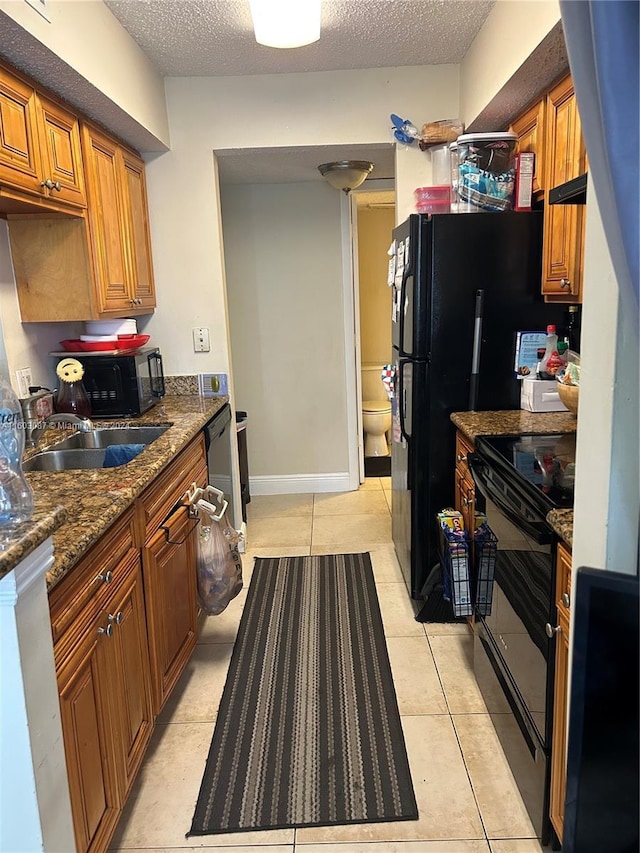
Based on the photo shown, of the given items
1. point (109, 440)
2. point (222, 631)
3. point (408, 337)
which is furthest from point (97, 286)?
point (222, 631)

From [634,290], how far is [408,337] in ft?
6.50

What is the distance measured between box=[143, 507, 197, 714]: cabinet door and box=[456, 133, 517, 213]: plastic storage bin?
1723 mm

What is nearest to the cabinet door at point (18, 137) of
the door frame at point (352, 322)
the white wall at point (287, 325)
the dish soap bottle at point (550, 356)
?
the dish soap bottle at point (550, 356)

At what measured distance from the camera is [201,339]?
3215 millimetres

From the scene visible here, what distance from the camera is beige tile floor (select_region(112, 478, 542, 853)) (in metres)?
1.62

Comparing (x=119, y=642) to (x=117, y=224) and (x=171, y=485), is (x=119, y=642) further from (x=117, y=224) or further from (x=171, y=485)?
(x=117, y=224)

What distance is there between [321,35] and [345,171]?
0.89 meters

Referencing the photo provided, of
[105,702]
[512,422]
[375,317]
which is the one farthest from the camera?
[375,317]

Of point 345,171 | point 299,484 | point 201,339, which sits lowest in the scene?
point 299,484

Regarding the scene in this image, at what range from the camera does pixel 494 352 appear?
2564mm

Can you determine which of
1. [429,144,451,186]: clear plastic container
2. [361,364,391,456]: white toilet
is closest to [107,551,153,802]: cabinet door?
[429,144,451,186]: clear plastic container

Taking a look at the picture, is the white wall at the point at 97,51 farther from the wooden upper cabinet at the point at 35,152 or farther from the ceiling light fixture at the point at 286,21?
the ceiling light fixture at the point at 286,21

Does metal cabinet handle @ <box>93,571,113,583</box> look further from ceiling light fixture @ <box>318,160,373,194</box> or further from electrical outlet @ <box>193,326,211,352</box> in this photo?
ceiling light fixture @ <box>318,160,373,194</box>

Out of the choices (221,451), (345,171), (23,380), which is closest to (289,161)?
(345,171)
